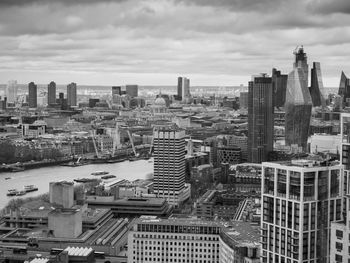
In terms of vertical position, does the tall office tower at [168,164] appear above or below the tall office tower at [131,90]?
below

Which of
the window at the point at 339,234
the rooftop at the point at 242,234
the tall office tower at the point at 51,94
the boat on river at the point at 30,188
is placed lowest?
the boat on river at the point at 30,188

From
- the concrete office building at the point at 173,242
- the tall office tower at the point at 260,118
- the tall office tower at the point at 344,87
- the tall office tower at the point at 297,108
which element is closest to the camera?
the concrete office building at the point at 173,242

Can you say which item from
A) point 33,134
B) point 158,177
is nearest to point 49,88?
point 33,134

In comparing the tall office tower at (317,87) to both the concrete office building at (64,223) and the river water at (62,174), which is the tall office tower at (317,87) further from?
the concrete office building at (64,223)

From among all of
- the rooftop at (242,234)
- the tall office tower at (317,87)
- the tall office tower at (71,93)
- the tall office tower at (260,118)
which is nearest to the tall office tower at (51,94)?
the tall office tower at (71,93)

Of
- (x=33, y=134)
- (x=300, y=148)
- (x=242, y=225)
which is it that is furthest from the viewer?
(x=33, y=134)

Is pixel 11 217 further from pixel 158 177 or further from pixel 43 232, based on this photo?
pixel 158 177
